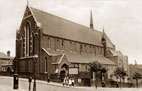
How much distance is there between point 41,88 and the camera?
24.5 m

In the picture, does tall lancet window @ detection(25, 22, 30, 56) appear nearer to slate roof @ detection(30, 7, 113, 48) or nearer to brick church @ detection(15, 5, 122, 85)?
brick church @ detection(15, 5, 122, 85)

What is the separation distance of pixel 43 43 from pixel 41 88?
15.6m

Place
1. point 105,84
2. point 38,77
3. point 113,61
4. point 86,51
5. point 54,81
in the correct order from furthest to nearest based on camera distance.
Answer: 1. point 113,61
2. point 86,51
3. point 105,84
4. point 38,77
5. point 54,81

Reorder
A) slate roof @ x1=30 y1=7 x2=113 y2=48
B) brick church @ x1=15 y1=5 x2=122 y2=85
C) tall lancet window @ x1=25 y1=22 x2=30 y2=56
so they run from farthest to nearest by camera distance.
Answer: slate roof @ x1=30 y1=7 x2=113 y2=48
tall lancet window @ x1=25 y1=22 x2=30 y2=56
brick church @ x1=15 y1=5 x2=122 y2=85

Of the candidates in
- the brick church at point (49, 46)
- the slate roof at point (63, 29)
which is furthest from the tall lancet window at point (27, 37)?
the slate roof at point (63, 29)

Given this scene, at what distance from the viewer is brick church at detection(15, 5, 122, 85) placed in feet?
119

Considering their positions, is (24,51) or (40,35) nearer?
(40,35)

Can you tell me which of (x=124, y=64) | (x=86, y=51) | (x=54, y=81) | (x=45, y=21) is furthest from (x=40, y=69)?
(x=124, y=64)

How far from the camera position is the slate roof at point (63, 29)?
41.7 m

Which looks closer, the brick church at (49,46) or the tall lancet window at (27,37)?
the brick church at (49,46)

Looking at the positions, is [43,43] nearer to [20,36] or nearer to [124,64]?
[20,36]

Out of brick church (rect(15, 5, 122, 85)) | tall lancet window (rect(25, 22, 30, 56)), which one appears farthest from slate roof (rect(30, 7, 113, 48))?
tall lancet window (rect(25, 22, 30, 56))

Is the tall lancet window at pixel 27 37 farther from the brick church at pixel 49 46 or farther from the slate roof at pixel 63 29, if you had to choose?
the slate roof at pixel 63 29

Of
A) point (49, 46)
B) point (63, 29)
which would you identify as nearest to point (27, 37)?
point (49, 46)
